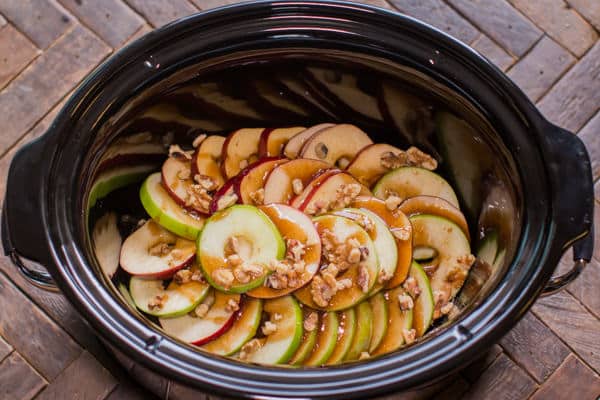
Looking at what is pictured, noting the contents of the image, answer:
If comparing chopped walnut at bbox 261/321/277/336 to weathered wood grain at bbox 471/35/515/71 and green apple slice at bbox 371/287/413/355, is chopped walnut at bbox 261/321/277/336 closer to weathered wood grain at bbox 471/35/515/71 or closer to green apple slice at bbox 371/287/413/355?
green apple slice at bbox 371/287/413/355

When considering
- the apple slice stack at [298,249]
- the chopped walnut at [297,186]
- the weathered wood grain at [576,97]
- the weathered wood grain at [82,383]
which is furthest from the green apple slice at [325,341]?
the weathered wood grain at [576,97]

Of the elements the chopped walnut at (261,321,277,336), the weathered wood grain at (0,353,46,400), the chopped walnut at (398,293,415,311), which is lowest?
the weathered wood grain at (0,353,46,400)

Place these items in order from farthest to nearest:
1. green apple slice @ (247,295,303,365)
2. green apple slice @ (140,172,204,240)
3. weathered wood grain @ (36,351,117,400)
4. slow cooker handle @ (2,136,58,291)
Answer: weathered wood grain @ (36,351,117,400) → green apple slice @ (140,172,204,240) → green apple slice @ (247,295,303,365) → slow cooker handle @ (2,136,58,291)

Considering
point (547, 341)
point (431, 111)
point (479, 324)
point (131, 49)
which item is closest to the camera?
point (479, 324)

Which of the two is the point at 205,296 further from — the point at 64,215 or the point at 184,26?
the point at 184,26

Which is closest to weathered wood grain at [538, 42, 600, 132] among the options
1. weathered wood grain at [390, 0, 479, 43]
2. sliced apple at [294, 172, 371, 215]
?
weathered wood grain at [390, 0, 479, 43]

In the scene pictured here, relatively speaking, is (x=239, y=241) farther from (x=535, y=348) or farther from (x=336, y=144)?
(x=535, y=348)

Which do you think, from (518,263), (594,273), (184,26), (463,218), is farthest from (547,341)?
(184,26)
